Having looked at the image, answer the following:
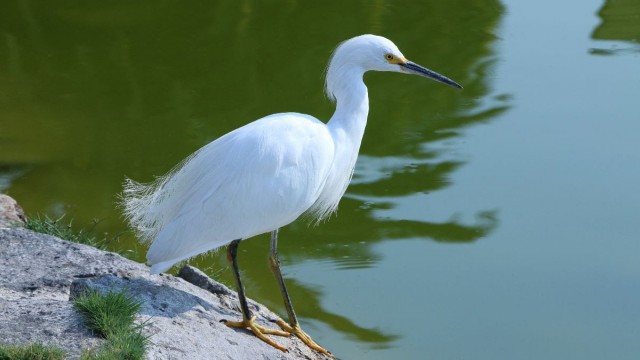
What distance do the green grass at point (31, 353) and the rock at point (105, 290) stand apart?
0.06m

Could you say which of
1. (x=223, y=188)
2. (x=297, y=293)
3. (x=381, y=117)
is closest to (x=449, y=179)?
(x=381, y=117)

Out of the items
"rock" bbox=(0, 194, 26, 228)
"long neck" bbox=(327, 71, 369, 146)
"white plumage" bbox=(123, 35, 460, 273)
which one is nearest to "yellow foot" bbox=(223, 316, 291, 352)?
"white plumage" bbox=(123, 35, 460, 273)

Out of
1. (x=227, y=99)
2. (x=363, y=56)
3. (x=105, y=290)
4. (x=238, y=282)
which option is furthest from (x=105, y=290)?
(x=227, y=99)

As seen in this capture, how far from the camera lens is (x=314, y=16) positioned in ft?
26.5

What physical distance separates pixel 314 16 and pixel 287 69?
1.03 m

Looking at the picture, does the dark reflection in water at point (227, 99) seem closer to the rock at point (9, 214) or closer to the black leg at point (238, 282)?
the rock at point (9, 214)

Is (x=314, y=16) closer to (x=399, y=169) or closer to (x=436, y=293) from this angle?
(x=399, y=169)

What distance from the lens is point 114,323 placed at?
3100 millimetres

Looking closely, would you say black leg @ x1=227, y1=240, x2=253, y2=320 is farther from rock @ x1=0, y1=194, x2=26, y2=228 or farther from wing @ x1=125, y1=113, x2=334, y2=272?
rock @ x1=0, y1=194, x2=26, y2=228

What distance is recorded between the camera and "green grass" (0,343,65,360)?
2889 mm

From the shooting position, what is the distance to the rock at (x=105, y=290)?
3.12m

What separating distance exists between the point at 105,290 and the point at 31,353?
527mm

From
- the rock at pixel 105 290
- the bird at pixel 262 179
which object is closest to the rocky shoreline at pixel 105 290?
the rock at pixel 105 290

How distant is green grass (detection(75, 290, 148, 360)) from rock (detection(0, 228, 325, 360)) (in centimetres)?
4
